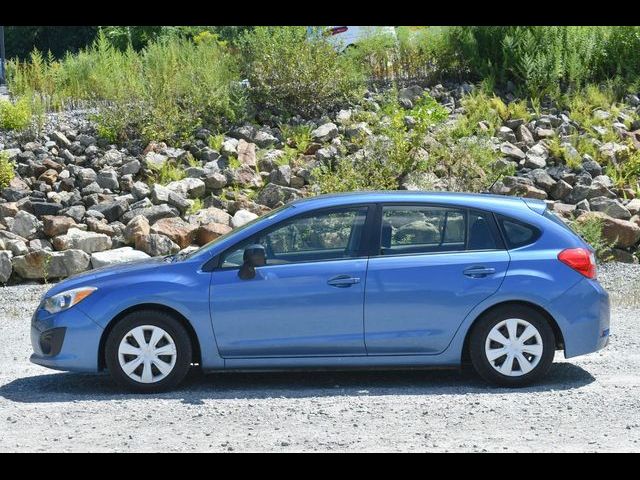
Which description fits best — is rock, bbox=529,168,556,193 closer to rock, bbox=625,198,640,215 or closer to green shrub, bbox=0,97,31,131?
rock, bbox=625,198,640,215

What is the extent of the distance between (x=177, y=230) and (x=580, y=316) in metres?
6.66

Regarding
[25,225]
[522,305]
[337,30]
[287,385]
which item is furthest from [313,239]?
[337,30]

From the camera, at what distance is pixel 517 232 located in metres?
8.47

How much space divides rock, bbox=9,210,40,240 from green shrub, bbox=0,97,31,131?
275 centimetres

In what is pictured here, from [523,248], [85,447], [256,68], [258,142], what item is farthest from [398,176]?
[85,447]

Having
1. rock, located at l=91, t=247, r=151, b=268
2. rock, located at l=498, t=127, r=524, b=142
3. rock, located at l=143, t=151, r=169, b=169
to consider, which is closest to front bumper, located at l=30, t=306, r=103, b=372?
rock, located at l=91, t=247, r=151, b=268

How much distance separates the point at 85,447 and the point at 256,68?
11526mm

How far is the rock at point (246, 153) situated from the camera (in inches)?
628

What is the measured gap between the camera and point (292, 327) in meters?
8.24

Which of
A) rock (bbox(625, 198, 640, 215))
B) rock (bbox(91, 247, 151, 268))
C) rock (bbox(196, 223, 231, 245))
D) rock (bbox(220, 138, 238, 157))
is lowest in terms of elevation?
rock (bbox(625, 198, 640, 215))

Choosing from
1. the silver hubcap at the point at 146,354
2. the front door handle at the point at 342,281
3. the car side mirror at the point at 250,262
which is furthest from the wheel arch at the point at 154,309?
the front door handle at the point at 342,281

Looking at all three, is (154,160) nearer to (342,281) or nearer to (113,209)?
(113,209)

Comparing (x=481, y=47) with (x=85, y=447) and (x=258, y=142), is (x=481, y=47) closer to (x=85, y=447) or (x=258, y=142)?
(x=258, y=142)

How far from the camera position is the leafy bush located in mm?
17438
